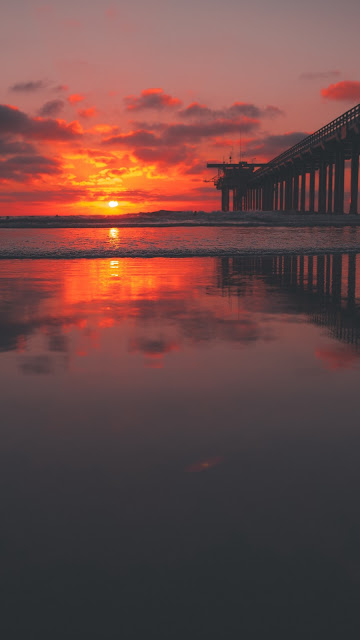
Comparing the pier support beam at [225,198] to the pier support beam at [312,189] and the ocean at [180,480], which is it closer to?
the pier support beam at [312,189]

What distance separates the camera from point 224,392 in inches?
174

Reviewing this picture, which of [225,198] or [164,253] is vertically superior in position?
[225,198]

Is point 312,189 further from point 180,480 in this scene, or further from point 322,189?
point 180,480

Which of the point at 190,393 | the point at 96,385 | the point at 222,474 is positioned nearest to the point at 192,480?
the point at 222,474

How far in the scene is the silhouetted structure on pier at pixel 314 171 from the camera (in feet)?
140

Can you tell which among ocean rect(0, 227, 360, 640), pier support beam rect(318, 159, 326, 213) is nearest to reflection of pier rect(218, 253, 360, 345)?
ocean rect(0, 227, 360, 640)

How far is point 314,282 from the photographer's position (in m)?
11.6

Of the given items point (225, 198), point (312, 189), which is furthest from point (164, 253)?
point (225, 198)

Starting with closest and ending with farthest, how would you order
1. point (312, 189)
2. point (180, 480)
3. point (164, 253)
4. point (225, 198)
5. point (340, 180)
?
point (180, 480) → point (164, 253) → point (340, 180) → point (312, 189) → point (225, 198)

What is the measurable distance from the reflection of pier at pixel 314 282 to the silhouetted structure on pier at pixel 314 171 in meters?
25.9

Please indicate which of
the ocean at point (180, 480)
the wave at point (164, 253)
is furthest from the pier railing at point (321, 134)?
the ocean at point (180, 480)

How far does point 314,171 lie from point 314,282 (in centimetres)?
5699

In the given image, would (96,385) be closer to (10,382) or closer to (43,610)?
(10,382)

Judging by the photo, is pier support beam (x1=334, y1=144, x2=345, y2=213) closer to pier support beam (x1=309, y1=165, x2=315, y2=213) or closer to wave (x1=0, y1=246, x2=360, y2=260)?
pier support beam (x1=309, y1=165, x2=315, y2=213)
